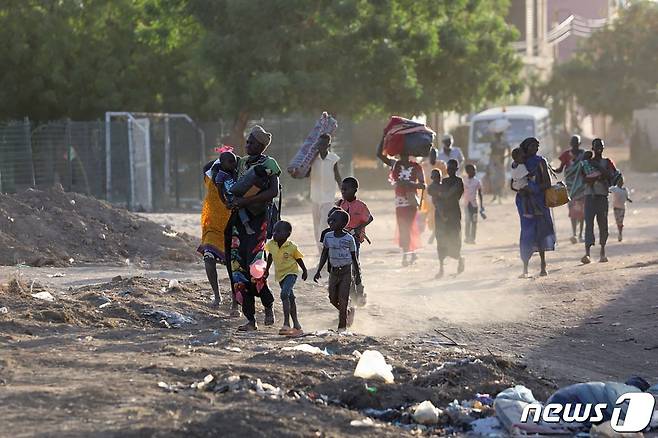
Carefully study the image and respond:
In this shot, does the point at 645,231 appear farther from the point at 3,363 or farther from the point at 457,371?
the point at 3,363

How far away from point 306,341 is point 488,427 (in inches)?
109

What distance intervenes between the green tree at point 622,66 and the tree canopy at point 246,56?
58.9 ft

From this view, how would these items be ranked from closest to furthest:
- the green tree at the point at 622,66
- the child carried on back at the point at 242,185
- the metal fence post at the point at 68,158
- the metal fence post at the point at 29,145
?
the child carried on back at the point at 242,185 → the metal fence post at the point at 29,145 → the metal fence post at the point at 68,158 → the green tree at the point at 622,66

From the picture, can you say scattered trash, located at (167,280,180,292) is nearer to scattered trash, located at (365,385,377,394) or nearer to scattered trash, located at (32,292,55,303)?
scattered trash, located at (32,292,55,303)

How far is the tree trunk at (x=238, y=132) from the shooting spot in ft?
104

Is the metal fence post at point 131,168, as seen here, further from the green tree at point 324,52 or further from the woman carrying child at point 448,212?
the woman carrying child at point 448,212

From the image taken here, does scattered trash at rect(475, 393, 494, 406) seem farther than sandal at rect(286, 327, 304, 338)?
No

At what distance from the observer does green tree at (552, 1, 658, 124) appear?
54.4m

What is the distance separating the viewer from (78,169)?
2661cm

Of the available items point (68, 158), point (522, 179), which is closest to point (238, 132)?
point (68, 158)

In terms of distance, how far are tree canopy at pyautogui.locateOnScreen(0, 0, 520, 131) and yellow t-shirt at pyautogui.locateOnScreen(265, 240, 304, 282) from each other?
20.4m

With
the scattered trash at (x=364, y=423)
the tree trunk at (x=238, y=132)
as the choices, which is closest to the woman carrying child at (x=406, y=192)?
the scattered trash at (x=364, y=423)

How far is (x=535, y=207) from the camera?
49.4 feet

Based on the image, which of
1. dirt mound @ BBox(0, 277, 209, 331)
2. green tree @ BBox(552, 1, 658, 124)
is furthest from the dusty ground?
green tree @ BBox(552, 1, 658, 124)
